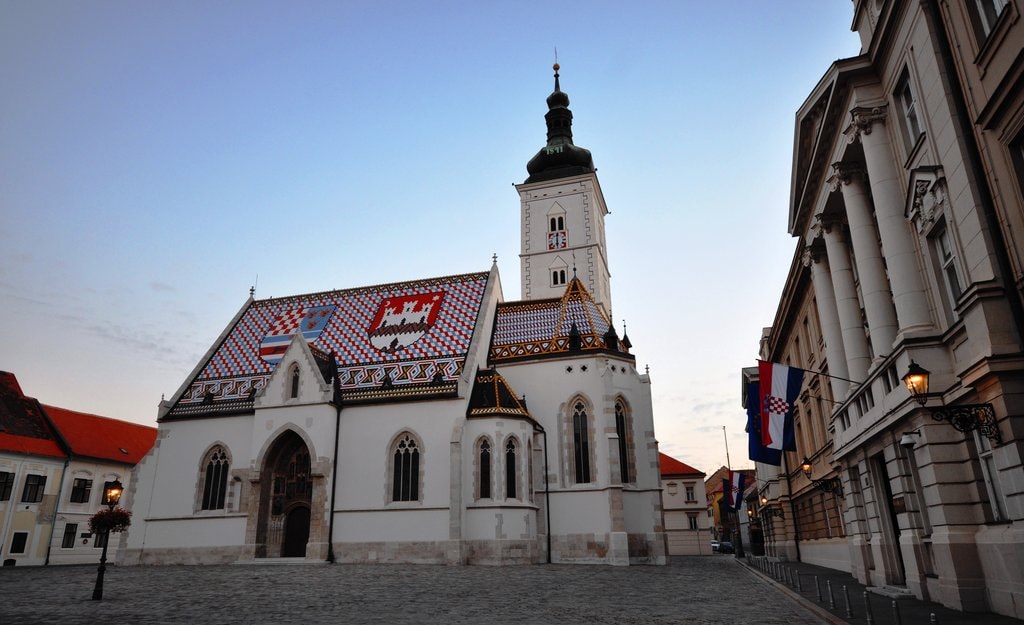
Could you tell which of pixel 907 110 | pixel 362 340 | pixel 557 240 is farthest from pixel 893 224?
pixel 557 240

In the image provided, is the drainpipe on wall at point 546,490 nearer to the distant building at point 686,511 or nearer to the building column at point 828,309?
the building column at point 828,309

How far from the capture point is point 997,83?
37.0ft

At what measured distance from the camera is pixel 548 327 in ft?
127

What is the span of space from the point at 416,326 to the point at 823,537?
2385cm

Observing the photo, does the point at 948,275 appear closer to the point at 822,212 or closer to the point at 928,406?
the point at 928,406

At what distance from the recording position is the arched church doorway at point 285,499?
33719 millimetres

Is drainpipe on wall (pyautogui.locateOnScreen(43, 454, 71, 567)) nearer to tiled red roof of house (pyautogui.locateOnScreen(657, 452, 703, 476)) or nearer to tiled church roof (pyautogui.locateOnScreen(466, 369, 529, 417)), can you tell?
tiled church roof (pyautogui.locateOnScreen(466, 369, 529, 417))

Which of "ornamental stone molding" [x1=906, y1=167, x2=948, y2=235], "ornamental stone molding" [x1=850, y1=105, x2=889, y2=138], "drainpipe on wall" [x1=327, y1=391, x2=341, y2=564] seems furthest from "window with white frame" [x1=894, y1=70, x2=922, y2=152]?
"drainpipe on wall" [x1=327, y1=391, x2=341, y2=564]

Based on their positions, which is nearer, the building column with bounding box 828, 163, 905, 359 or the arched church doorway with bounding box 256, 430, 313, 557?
the building column with bounding box 828, 163, 905, 359

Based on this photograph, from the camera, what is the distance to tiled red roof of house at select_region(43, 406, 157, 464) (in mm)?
45062

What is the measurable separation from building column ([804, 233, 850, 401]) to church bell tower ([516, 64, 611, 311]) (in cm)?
2691

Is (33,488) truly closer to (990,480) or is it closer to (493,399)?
(493,399)

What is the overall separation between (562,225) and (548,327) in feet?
58.4

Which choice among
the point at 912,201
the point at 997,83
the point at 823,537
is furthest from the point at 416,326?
the point at 997,83
